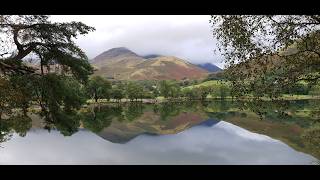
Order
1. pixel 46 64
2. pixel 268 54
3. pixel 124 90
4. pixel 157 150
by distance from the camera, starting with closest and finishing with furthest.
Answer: pixel 268 54 < pixel 46 64 < pixel 157 150 < pixel 124 90

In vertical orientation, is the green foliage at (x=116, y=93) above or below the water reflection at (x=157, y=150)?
above

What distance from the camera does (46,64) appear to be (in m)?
21.2

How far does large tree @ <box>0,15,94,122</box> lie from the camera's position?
19.6 metres

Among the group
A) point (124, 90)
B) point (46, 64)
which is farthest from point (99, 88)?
point (46, 64)

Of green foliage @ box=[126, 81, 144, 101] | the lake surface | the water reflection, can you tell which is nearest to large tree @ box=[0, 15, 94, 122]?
the lake surface

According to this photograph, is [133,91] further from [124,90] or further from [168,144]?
[168,144]

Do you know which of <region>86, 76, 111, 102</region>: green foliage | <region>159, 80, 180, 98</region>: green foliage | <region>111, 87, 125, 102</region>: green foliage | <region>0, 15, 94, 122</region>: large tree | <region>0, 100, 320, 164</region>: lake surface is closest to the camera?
<region>0, 15, 94, 122</region>: large tree

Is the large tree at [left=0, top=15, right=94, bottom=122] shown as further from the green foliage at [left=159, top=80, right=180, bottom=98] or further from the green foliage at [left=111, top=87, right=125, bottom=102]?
the green foliage at [left=159, top=80, right=180, bottom=98]

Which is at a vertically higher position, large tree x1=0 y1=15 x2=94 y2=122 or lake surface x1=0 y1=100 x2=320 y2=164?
large tree x1=0 y1=15 x2=94 y2=122

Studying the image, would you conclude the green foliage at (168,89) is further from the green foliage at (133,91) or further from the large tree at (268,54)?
the large tree at (268,54)

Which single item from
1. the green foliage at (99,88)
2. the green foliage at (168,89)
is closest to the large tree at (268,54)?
the green foliage at (99,88)

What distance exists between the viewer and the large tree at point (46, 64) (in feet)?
64.2

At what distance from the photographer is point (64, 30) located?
68.7 feet
